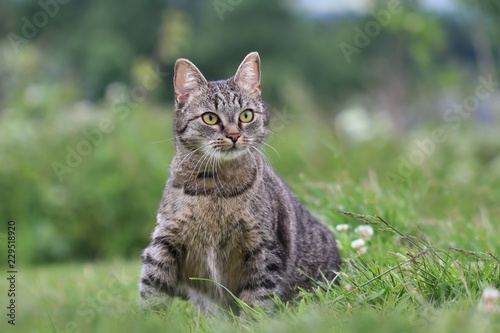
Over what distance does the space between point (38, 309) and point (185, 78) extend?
1.42 m

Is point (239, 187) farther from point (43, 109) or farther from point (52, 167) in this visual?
point (43, 109)

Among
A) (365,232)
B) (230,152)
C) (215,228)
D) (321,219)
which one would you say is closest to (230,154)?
(230,152)

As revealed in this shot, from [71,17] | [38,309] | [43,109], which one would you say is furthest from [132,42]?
[38,309]

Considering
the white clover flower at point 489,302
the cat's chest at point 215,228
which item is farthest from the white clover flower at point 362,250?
the white clover flower at point 489,302

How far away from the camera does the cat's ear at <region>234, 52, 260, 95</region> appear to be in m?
3.65

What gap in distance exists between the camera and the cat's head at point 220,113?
11.2 feet

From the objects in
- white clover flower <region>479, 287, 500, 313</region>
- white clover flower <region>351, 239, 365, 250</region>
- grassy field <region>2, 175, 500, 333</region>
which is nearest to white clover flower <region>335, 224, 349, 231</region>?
grassy field <region>2, 175, 500, 333</region>

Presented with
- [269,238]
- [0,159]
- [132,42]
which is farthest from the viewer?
[132,42]

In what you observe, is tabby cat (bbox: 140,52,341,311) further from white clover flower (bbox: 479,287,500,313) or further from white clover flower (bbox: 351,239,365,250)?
white clover flower (bbox: 479,287,500,313)

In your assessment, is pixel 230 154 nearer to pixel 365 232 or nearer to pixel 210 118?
pixel 210 118

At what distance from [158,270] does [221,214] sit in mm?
376

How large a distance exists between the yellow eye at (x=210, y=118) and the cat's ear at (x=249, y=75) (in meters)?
0.23

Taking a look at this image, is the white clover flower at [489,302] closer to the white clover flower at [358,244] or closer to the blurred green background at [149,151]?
the white clover flower at [358,244]

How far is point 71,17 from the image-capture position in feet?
99.6
